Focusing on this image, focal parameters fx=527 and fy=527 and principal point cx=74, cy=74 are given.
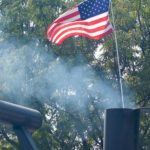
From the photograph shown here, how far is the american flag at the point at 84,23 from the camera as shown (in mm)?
7523

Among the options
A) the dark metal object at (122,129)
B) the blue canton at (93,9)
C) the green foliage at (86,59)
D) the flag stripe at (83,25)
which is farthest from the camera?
the green foliage at (86,59)

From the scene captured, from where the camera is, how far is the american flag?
296 inches

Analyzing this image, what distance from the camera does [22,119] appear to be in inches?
93.1

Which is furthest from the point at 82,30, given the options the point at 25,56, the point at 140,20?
the point at 140,20

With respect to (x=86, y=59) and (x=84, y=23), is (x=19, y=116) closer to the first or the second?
(x=84, y=23)

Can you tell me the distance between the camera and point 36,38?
48.6 ft

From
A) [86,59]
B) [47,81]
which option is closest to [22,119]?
[47,81]

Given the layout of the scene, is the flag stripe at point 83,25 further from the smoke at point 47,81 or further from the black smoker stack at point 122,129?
the smoke at point 47,81

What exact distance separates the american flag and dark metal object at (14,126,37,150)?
5081mm

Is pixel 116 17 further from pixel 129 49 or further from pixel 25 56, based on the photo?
pixel 25 56

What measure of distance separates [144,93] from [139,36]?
1647 millimetres

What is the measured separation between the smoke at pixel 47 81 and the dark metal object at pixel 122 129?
10.5m

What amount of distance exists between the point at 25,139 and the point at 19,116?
0.41ft

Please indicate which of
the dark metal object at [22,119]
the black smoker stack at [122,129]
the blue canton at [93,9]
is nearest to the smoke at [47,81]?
the blue canton at [93,9]
